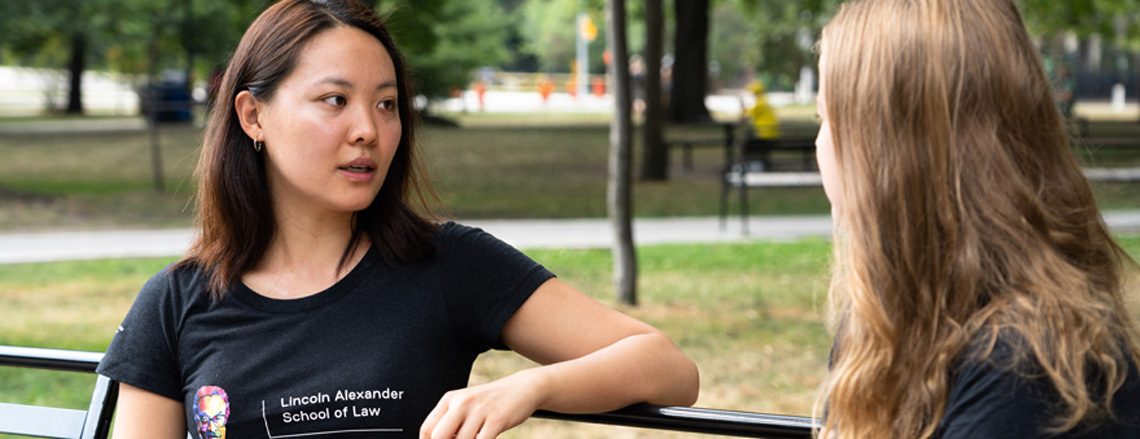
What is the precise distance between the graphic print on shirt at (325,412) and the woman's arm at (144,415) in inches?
8.6

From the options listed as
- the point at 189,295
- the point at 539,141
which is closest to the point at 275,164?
the point at 189,295

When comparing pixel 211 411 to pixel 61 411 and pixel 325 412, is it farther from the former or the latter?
pixel 61 411

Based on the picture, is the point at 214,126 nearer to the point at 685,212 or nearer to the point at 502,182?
the point at 685,212

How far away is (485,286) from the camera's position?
196cm

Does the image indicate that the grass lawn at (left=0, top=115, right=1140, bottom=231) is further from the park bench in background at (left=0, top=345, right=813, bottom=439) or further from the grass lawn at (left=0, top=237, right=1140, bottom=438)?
the park bench in background at (left=0, top=345, right=813, bottom=439)

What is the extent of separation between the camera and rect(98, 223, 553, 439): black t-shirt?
1.87m

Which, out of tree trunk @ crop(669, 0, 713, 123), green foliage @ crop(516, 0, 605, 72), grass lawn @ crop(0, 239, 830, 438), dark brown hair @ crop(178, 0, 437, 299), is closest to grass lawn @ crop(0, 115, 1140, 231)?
grass lawn @ crop(0, 239, 830, 438)

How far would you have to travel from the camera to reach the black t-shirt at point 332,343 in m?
1.87

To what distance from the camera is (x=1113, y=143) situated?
9664mm

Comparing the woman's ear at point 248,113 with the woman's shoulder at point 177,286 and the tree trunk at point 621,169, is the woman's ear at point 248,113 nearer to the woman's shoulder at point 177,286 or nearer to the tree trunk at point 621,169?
the woman's shoulder at point 177,286

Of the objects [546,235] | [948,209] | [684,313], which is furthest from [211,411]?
[546,235]

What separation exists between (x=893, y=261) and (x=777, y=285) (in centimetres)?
663

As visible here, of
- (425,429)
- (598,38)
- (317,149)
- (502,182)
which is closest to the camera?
(425,429)

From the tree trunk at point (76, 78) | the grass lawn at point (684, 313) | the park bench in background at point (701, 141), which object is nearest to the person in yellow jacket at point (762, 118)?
the park bench in background at point (701, 141)
